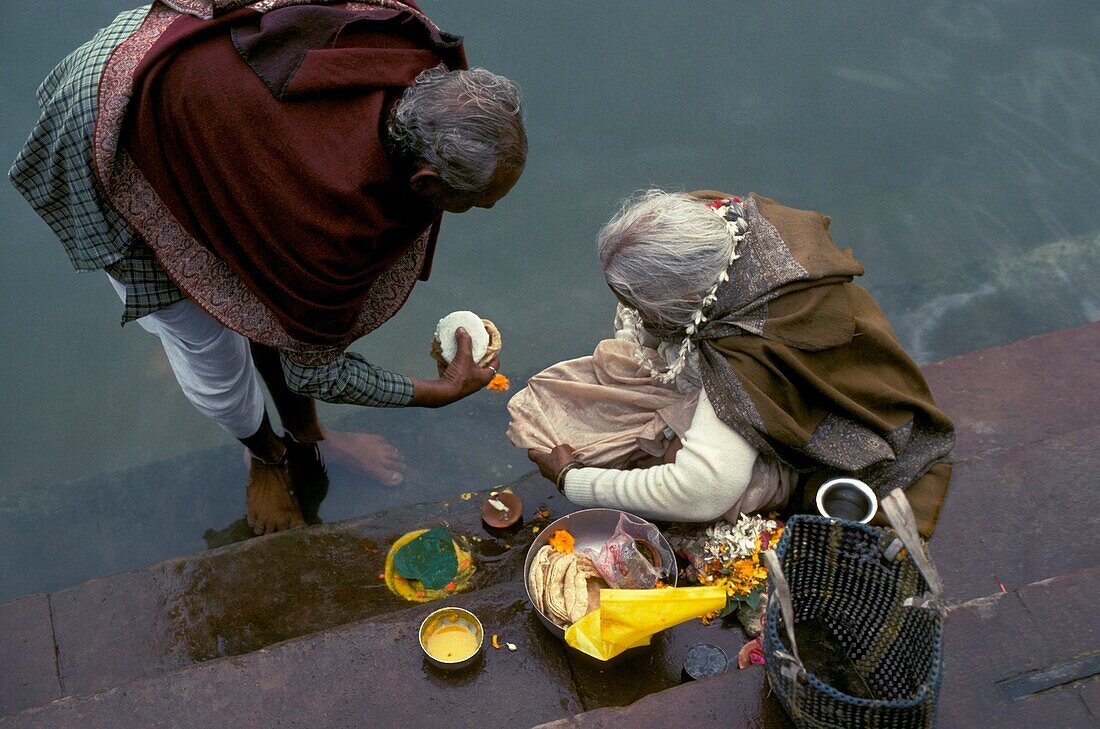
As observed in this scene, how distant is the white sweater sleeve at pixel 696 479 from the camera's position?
2576mm

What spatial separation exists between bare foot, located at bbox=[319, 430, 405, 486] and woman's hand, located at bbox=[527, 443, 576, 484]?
1.20 metres

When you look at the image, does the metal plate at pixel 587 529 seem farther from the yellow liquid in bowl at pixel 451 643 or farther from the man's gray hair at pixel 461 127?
the man's gray hair at pixel 461 127

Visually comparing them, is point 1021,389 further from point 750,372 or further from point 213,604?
point 213,604

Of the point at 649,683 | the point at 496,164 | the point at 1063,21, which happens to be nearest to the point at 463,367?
the point at 496,164

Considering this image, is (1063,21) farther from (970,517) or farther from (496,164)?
(496,164)

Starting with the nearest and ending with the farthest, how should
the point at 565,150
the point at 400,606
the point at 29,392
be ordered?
the point at 400,606
the point at 29,392
the point at 565,150

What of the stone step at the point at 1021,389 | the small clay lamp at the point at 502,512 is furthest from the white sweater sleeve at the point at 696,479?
the stone step at the point at 1021,389

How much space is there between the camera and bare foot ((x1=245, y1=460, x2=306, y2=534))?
3732 millimetres

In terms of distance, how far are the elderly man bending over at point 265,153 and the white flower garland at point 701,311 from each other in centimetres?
60

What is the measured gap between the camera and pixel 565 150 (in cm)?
532

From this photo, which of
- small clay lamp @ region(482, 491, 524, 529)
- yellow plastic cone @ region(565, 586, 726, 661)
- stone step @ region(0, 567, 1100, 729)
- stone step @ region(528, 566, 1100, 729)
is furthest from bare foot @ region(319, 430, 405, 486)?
stone step @ region(528, 566, 1100, 729)

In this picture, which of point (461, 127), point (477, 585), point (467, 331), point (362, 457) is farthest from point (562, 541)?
point (362, 457)

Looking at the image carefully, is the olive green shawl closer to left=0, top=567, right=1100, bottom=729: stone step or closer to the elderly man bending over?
left=0, top=567, right=1100, bottom=729: stone step

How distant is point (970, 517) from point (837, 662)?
2.67ft
